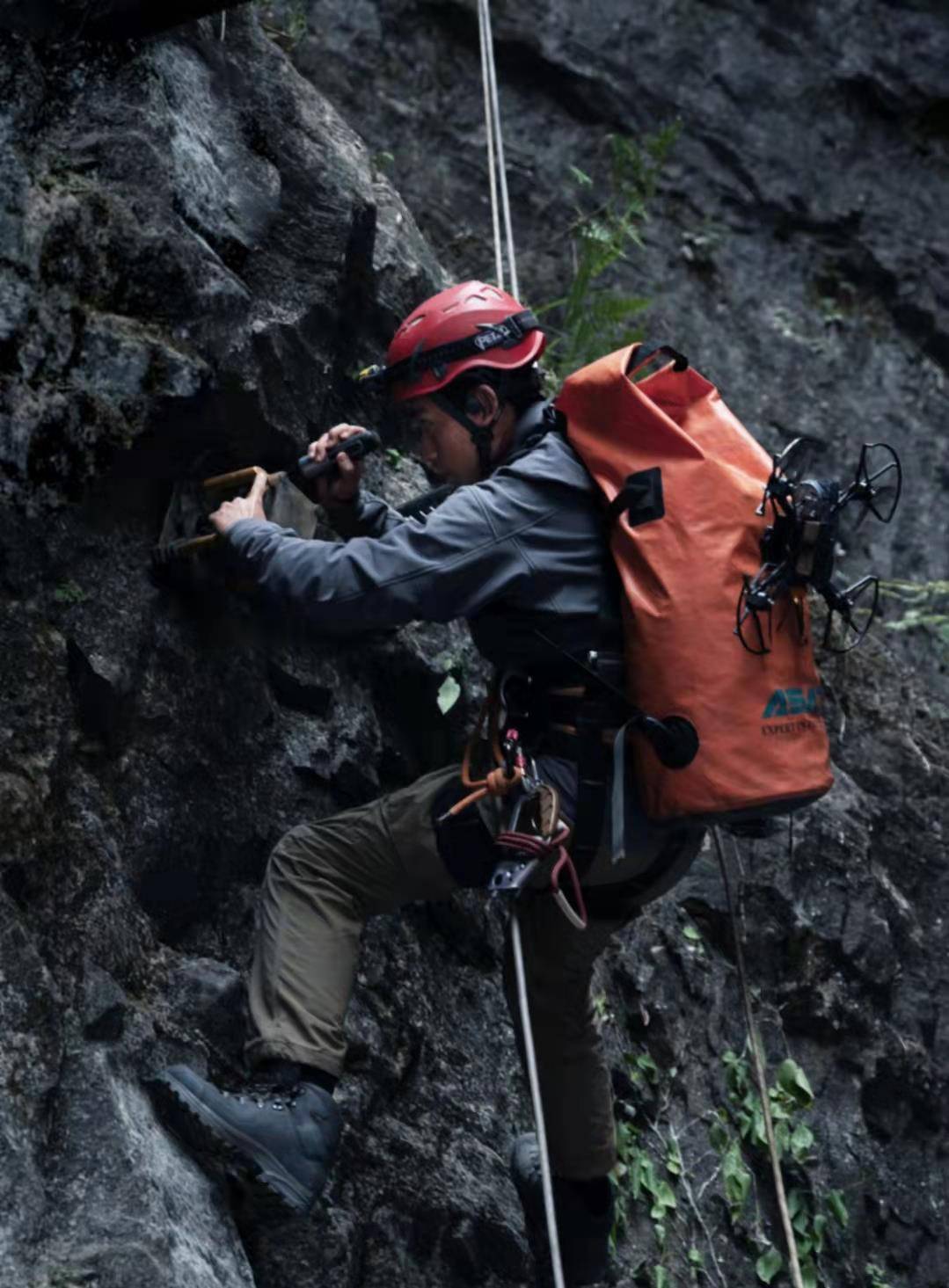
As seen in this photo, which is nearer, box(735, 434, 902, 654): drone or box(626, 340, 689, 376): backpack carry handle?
box(735, 434, 902, 654): drone

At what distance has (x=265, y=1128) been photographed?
4.48 metres

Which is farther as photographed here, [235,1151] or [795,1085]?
[795,1085]

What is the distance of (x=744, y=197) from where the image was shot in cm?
1071

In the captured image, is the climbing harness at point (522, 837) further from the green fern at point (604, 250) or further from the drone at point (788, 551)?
the green fern at point (604, 250)

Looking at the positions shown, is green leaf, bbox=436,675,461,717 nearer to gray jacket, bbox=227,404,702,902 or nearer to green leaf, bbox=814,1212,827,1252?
gray jacket, bbox=227,404,702,902

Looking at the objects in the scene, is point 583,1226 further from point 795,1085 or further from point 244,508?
point 244,508

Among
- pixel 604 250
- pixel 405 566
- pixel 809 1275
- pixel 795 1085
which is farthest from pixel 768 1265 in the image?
pixel 604 250

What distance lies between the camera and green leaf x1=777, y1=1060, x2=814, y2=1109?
7285 millimetres

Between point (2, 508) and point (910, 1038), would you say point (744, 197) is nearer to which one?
point (910, 1038)

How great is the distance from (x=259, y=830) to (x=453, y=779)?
2.91ft

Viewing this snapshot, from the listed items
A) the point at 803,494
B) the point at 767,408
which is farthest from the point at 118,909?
the point at 767,408

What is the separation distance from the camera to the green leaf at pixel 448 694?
623 centimetres

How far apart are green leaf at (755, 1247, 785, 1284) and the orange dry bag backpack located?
2.81 meters

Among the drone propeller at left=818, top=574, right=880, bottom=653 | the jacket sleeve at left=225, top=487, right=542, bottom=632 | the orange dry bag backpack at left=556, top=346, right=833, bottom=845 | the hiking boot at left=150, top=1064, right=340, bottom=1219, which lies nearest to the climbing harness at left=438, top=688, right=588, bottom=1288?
the orange dry bag backpack at left=556, top=346, right=833, bottom=845
